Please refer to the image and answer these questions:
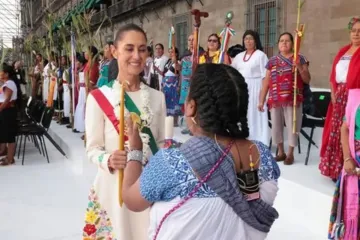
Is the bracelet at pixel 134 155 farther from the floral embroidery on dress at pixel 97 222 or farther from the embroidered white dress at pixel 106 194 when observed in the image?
the floral embroidery on dress at pixel 97 222

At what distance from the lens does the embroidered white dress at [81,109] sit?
313 inches

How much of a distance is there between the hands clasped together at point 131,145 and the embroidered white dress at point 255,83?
3.61 m

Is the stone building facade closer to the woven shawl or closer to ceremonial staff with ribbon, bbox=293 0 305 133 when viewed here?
ceremonial staff with ribbon, bbox=293 0 305 133

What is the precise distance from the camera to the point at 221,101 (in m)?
1.21

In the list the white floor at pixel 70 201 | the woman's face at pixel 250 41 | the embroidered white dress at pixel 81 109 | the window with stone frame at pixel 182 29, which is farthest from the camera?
the window with stone frame at pixel 182 29

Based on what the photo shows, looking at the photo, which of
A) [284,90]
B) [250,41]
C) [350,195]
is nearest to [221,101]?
[350,195]

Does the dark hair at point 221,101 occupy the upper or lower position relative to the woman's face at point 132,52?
lower

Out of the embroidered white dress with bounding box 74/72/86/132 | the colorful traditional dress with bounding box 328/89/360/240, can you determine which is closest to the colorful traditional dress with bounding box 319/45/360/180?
the colorful traditional dress with bounding box 328/89/360/240

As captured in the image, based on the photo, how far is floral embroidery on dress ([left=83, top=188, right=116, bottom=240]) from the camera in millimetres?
1874

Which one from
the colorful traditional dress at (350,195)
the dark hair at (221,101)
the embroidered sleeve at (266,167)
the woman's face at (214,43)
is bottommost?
the colorful traditional dress at (350,195)

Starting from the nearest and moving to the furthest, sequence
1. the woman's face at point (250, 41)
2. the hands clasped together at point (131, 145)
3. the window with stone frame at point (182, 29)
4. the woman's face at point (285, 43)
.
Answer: the hands clasped together at point (131, 145) < the woman's face at point (285, 43) < the woman's face at point (250, 41) < the window with stone frame at point (182, 29)

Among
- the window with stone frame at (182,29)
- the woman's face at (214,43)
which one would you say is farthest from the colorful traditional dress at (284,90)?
the window with stone frame at (182,29)

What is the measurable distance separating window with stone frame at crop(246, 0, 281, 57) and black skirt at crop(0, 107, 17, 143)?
17.6 feet

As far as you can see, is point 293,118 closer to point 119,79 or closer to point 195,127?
point 119,79
